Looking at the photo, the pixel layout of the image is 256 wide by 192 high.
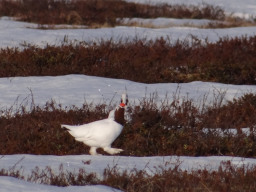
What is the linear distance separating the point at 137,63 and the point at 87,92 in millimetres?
2182

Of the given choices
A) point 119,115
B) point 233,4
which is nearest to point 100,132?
point 119,115

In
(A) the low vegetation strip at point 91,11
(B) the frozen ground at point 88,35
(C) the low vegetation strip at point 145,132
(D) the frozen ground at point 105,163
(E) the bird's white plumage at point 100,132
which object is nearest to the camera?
(D) the frozen ground at point 105,163

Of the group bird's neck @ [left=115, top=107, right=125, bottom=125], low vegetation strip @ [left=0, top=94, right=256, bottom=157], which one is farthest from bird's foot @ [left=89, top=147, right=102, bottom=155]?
bird's neck @ [left=115, top=107, right=125, bottom=125]

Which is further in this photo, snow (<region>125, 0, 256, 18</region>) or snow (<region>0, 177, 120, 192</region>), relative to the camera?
snow (<region>125, 0, 256, 18</region>)

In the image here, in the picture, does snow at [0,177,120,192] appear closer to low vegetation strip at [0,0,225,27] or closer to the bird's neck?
the bird's neck

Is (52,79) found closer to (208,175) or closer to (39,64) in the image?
(39,64)

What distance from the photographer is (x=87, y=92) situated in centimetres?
968

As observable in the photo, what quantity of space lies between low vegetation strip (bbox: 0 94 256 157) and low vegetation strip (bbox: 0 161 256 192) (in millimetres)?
1481

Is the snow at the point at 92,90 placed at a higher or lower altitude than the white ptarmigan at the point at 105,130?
lower

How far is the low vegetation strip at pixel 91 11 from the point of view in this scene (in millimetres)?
19094

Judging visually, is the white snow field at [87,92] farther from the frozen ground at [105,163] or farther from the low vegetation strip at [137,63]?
the low vegetation strip at [137,63]

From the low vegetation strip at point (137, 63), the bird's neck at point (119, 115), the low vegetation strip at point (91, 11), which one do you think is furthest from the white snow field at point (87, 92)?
the low vegetation strip at point (91, 11)

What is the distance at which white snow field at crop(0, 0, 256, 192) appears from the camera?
19.0ft

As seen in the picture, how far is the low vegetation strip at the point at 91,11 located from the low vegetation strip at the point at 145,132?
34.3ft
